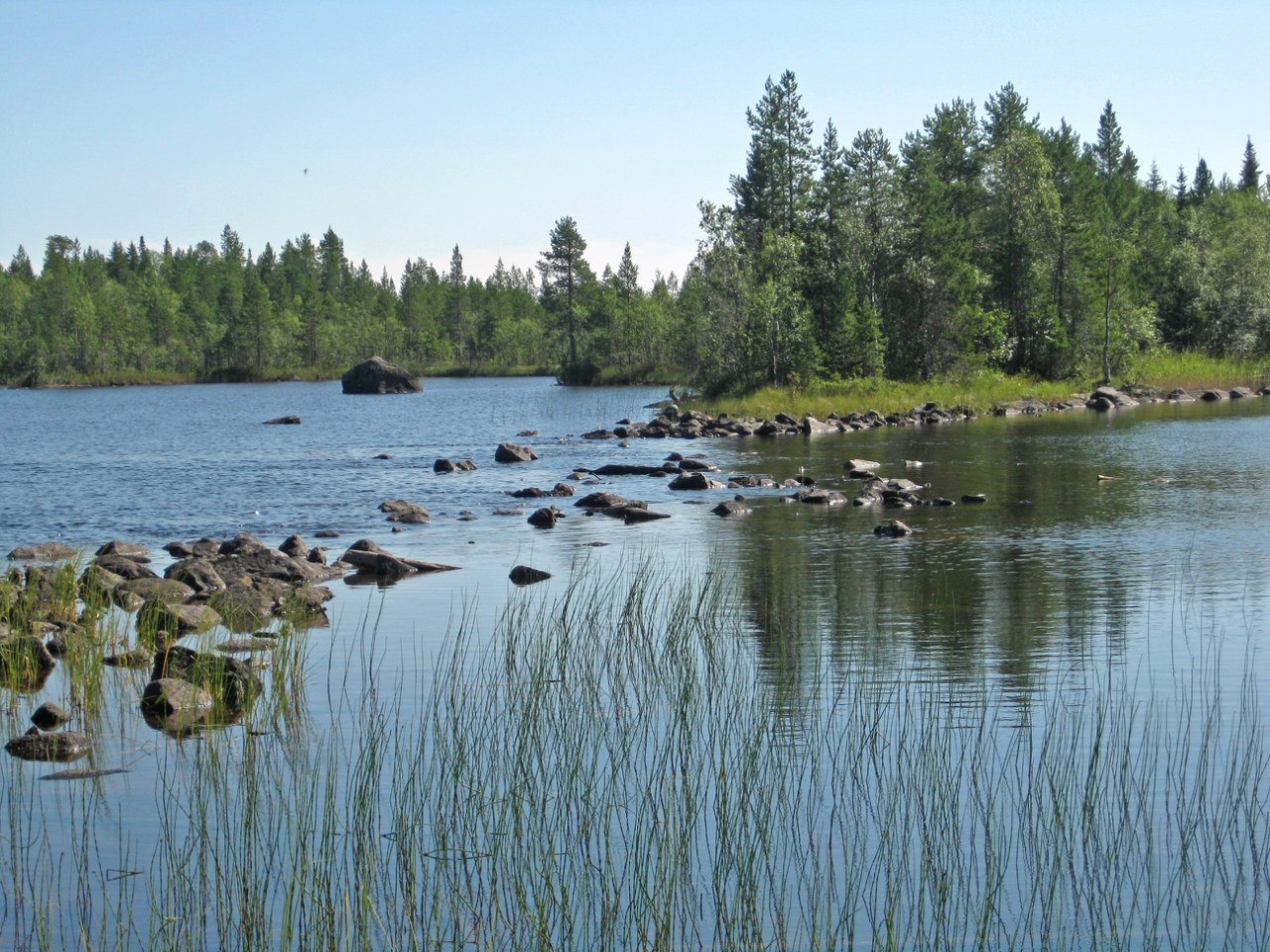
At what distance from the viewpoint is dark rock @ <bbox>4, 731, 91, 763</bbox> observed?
11.9 metres

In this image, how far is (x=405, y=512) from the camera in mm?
31672

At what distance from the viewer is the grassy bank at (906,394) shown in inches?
2537

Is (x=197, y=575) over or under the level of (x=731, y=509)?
over

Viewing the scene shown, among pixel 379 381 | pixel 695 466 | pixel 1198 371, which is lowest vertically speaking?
pixel 695 466

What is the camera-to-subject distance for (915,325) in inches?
2810

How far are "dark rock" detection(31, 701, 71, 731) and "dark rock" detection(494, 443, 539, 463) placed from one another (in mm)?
35245

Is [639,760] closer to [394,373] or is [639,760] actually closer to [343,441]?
[343,441]

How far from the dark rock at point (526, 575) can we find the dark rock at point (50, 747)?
32.0ft

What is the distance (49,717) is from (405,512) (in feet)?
61.5

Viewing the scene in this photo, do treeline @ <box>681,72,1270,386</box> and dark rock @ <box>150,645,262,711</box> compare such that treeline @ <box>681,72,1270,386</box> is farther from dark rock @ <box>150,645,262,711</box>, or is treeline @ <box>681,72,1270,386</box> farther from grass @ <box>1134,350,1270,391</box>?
dark rock @ <box>150,645,262,711</box>

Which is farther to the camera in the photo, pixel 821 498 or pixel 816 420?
pixel 816 420

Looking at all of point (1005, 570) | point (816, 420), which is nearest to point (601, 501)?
point (1005, 570)

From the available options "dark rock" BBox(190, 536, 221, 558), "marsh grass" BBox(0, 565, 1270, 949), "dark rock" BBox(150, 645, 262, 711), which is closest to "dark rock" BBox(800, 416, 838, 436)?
"dark rock" BBox(190, 536, 221, 558)

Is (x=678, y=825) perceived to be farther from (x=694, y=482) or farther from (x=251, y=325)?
(x=251, y=325)
